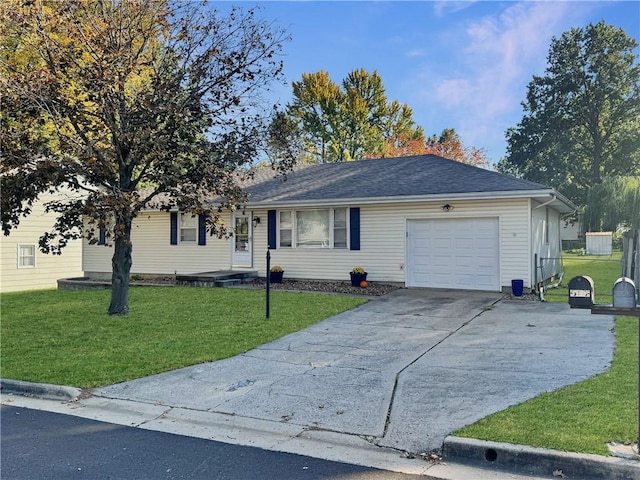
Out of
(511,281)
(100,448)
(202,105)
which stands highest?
(202,105)

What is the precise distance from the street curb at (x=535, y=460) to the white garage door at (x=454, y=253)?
33.0 feet

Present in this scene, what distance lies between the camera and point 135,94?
10336 mm

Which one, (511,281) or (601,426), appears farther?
(511,281)

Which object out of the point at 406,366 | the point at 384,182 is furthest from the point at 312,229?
the point at 406,366

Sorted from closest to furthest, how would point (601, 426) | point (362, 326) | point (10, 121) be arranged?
point (601, 426)
point (362, 326)
point (10, 121)

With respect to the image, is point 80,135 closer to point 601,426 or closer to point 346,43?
point 346,43

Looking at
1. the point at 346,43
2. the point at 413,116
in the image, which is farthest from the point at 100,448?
the point at 413,116

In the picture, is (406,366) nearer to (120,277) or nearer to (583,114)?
(120,277)

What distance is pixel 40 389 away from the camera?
6.13 metres

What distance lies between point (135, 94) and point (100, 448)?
7.85m

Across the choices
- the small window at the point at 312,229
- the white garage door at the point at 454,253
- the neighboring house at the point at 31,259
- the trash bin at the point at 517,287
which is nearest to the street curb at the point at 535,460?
the trash bin at the point at 517,287

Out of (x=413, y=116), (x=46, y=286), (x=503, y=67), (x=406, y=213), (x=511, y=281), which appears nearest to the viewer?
(x=511, y=281)

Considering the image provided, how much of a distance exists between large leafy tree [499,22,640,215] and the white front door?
3488 centimetres

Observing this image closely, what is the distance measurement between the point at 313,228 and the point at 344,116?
26.9 m
